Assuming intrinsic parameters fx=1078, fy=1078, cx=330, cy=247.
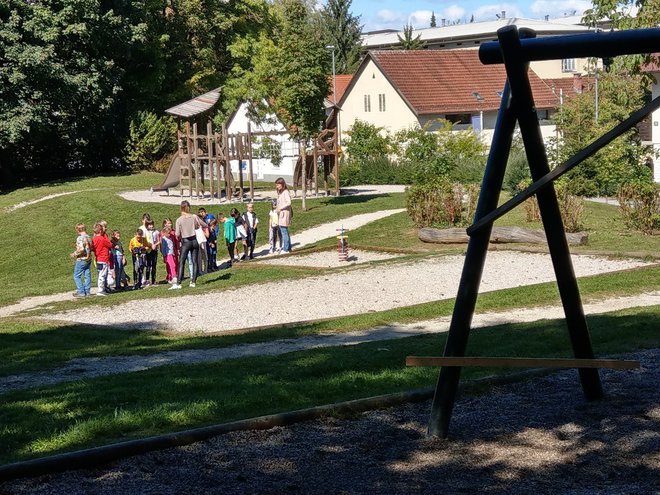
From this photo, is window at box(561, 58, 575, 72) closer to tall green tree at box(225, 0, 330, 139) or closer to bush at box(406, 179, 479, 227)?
tall green tree at box(225, 0, 330, 139)

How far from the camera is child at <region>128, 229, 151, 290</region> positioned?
2288 cm

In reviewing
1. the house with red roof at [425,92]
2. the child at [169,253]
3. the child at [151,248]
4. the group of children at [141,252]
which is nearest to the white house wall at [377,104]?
the house with red roof at [425,92]

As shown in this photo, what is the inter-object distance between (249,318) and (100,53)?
35.5 metres

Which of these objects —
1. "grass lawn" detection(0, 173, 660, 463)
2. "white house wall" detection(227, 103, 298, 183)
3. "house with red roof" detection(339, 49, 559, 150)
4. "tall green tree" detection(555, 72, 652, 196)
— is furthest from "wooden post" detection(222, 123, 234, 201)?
"house with red roof" detection(339, 49, 559, 150)

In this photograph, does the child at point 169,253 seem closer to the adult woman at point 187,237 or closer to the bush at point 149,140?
the adult woman at point 187,237

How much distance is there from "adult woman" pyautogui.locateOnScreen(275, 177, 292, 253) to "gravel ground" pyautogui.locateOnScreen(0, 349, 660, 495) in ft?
58.7

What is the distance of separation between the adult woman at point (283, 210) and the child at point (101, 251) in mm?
4631

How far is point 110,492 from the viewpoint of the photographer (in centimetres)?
565

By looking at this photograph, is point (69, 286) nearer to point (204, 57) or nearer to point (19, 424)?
point (19, 424)

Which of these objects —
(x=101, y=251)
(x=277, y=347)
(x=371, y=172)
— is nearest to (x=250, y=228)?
(x=101, y=251)

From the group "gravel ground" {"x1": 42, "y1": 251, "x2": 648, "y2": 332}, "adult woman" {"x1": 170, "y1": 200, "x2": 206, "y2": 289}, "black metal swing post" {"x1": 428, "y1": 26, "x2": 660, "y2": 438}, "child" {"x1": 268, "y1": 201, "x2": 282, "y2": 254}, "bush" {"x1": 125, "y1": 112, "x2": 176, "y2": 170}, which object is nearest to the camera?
"black metal swing post" {"x1": 428, "y1": 26, "x2": 660, "y2": 438}

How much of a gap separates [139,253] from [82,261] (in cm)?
150

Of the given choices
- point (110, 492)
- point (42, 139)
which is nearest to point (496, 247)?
point (110, 492)

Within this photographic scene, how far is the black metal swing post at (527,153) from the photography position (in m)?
5.98
